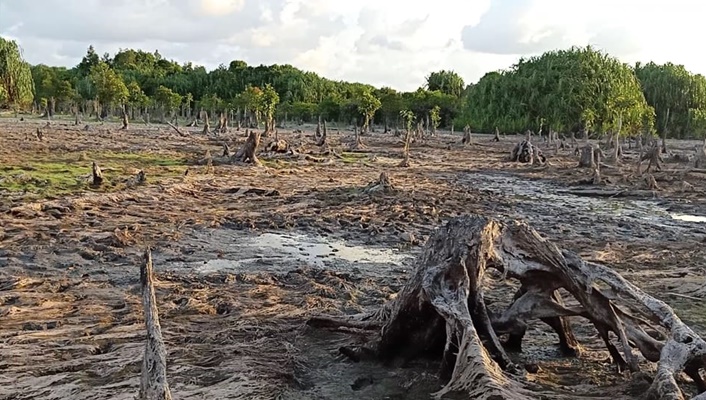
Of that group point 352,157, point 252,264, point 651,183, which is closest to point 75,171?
point 252,264

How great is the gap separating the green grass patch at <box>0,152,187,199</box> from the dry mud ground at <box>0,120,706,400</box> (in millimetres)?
101

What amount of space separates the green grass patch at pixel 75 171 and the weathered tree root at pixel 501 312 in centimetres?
1161

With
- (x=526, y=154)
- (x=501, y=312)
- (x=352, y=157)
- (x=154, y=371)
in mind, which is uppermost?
(x=154, y=371)

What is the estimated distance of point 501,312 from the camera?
6.17 metres

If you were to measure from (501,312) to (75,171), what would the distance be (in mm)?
17046

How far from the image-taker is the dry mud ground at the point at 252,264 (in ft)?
18.4

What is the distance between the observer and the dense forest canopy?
145 ft

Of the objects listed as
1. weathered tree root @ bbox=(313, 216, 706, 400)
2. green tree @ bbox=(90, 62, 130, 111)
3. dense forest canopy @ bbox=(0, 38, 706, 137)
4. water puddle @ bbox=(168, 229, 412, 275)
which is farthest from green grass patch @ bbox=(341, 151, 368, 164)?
green tree @ bbox=(90, 62, 130, 111)

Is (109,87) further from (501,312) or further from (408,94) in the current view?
(501,312)

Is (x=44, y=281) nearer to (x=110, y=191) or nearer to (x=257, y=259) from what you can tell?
(x=257, y=259)

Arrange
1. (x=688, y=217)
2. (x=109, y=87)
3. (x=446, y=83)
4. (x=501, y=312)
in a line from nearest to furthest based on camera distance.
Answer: (x=501, y=312) → (x=688, y=217) → (x=109, y=87) → (x=446, y=83)

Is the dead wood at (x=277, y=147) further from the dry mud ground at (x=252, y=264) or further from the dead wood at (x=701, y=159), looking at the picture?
the dead wood at (x=701, y=159)

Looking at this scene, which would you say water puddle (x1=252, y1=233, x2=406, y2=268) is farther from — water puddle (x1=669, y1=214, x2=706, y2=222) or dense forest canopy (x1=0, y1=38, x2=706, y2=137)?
dense forest canopy (x1=0, y1=38, x2=706, y2=137)

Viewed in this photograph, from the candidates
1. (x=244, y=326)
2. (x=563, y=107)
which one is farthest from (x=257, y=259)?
(x=563, y=107)
